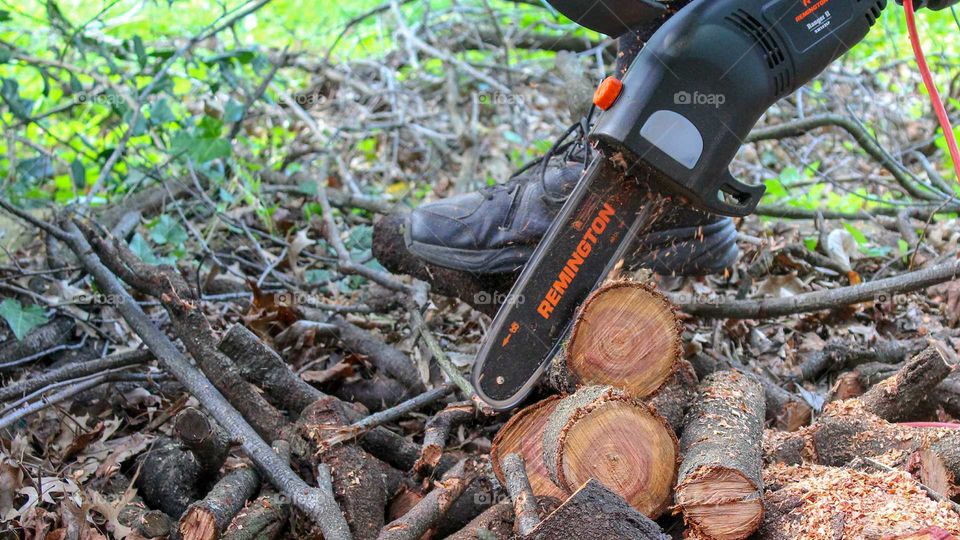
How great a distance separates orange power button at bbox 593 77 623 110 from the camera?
2.05 m

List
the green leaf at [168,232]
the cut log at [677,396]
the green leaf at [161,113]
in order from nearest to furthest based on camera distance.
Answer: the cut log at [677,396] < the green leaf at [168,232] < the green leaf at [161,113]

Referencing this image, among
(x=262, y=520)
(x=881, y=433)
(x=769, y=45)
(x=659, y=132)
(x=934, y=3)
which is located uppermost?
(x=934, y=3)

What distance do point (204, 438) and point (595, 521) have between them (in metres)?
0.93

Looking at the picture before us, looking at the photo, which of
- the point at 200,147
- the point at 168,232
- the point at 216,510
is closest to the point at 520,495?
the point at 216,510

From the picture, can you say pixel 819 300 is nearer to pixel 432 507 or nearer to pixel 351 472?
pixel 432 507

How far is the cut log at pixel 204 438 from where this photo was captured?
73.6 inches

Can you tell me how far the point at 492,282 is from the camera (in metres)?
2.58

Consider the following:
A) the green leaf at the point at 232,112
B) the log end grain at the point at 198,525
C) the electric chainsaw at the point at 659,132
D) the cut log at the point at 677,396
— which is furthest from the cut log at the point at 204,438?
the green leaf at the point at 232,112

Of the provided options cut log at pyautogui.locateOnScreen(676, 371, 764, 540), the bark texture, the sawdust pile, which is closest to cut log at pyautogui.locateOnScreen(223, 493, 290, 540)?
the bark texture

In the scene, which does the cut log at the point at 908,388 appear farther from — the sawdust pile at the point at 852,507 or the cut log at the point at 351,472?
the cut log at the point at 351,472

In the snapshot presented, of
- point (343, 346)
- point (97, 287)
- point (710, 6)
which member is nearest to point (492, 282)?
point (343, 346)

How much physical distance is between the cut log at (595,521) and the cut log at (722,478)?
149 millimetres

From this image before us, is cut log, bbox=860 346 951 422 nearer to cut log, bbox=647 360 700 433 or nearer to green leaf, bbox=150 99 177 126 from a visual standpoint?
cut log, bbox=647 360 700 433

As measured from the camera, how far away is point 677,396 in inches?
80.4
